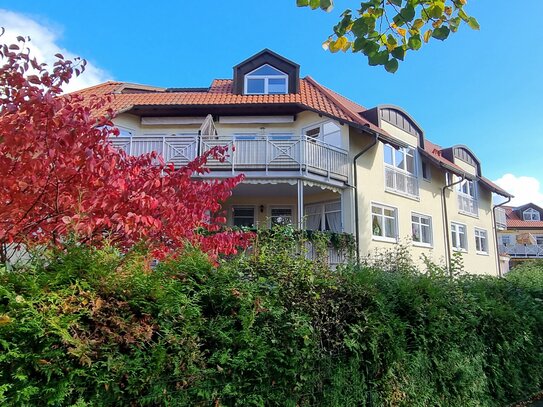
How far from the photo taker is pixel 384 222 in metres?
17.9

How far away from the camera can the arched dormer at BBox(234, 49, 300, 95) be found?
59.1ft

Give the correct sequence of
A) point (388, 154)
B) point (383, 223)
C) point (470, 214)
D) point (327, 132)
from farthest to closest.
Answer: point (470, 214), point (388, 154), point (383, 223), point (327, 132)

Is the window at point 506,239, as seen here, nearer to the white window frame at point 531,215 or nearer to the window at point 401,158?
the white window frame at point 531,215

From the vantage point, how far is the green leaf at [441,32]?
3.97 m

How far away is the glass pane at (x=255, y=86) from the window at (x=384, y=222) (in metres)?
7.01

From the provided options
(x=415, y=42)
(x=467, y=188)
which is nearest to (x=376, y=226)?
(x=467, y=188)

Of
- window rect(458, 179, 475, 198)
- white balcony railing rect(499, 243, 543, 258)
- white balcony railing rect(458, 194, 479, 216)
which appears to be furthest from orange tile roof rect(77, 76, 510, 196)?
white balcony railing rect(499, 243, 543, 258)

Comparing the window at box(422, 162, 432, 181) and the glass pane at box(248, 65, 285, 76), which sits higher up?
the glass pane at box(248, 65, 285, 76)

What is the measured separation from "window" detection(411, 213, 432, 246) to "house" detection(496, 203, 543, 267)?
29.3m

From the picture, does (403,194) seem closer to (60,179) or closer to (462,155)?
(462,155)

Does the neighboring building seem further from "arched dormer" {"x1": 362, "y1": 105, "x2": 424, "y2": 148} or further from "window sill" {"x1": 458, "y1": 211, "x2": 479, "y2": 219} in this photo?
"window sill" {"x1": 458, "y1": 211, "x2": 479, "y2": 219}

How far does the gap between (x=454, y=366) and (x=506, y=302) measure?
2020 mm

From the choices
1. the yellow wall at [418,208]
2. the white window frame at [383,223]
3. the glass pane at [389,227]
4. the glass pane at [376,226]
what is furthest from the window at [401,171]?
the glass pane at [376,226]

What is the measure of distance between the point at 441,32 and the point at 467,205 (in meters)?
23.1
